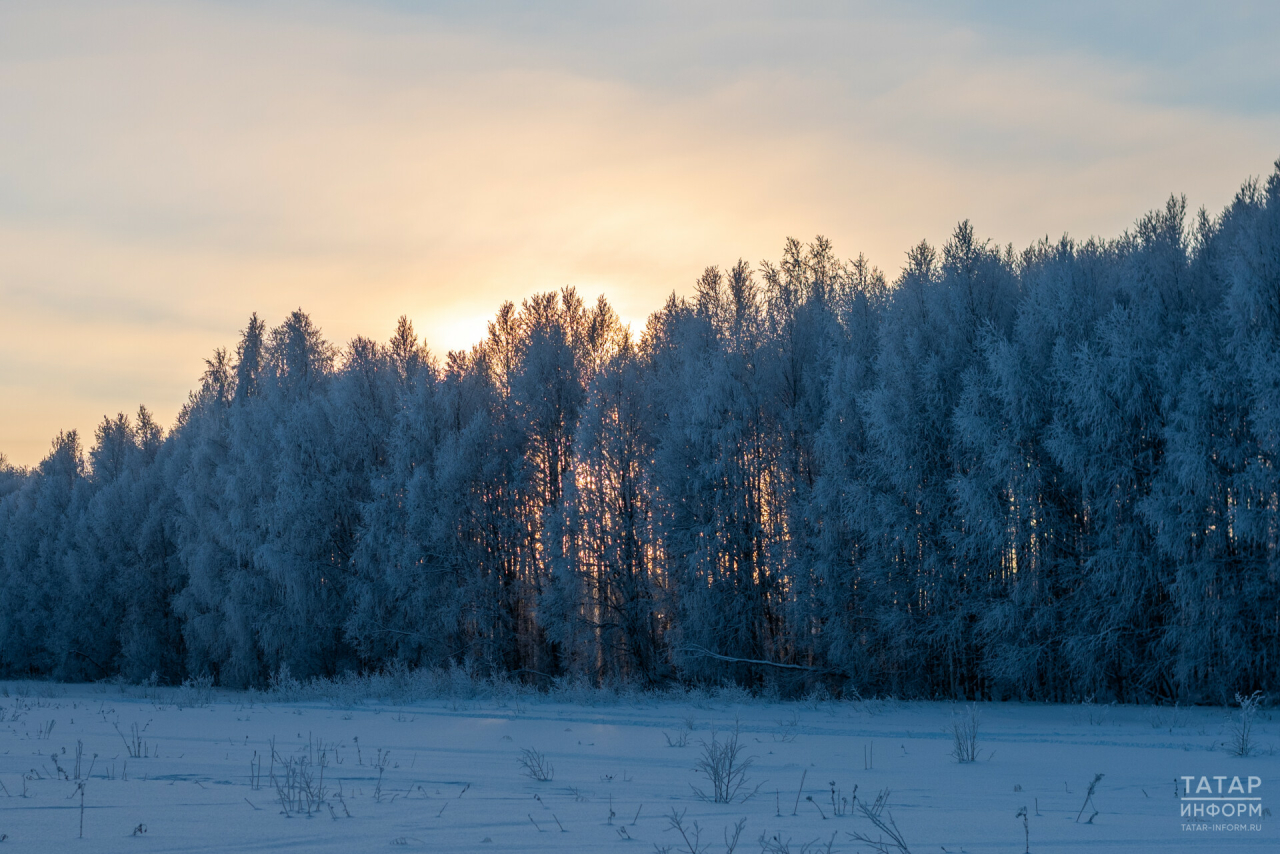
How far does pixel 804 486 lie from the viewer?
1054 inches

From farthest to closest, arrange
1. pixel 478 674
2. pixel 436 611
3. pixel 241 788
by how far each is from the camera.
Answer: pixel 436 611 → pixel 478 674 → pixel 241 788

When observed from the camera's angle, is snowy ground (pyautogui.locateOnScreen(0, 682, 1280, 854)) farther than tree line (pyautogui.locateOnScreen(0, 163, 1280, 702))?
No

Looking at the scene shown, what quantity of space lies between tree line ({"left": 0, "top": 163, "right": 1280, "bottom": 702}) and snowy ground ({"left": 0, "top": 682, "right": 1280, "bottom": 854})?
170 inches

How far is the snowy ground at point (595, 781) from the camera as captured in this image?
21.2ft

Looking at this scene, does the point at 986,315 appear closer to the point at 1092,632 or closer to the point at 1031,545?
the point at 1031,545

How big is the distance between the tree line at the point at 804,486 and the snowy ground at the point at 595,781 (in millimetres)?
4317

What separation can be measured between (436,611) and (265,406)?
41.2 feet

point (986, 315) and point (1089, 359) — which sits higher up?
point (986, 315)

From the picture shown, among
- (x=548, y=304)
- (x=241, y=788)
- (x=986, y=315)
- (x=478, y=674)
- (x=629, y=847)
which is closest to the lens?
(x=629, y=847)

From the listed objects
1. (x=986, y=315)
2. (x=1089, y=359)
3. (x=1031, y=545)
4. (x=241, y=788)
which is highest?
(x=986, y=315)

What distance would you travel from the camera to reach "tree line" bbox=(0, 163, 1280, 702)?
69.0 ft

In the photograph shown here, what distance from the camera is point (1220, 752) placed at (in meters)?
12.0

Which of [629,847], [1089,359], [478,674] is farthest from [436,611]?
[629,847]

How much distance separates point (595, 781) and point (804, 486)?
58.7 ft
